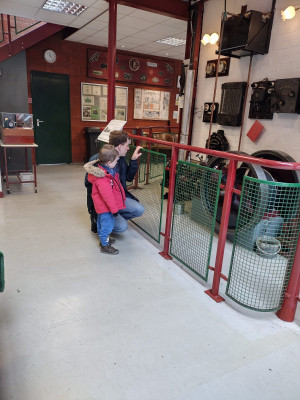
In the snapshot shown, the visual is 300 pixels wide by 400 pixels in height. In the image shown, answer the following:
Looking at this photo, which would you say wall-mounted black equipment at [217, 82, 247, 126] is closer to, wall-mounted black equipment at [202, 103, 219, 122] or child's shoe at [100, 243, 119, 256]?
wall-mounted black equipment at [202, 103, 219, 122]

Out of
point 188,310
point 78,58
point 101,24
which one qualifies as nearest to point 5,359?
point 188,310

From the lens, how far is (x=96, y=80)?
8.14 meters

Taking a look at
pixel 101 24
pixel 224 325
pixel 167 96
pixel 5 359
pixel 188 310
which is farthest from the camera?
pixel 167 96

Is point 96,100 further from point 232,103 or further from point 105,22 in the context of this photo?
point 232,103

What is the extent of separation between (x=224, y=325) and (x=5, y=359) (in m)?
1.45

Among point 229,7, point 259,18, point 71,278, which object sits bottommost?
point 71,278

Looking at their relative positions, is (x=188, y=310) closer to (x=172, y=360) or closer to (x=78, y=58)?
(x=172, y=360)

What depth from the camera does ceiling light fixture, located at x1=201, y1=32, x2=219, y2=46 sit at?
423 cm

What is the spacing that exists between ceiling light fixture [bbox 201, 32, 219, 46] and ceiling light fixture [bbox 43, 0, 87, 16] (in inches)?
86.4

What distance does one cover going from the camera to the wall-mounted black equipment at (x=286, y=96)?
333 centimetres

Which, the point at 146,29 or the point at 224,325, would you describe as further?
the point at 146,29

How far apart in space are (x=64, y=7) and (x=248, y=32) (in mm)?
3425

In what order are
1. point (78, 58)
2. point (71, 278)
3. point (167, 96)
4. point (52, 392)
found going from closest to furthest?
1. point (52, 392)
2. point (71, 278)
3. point (78, 58)
4. point (167, 96)

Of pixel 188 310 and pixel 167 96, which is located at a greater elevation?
pixel 167 96
